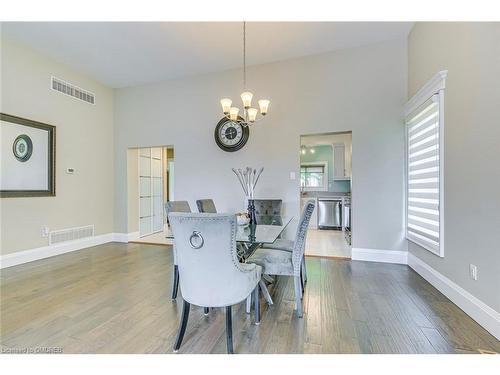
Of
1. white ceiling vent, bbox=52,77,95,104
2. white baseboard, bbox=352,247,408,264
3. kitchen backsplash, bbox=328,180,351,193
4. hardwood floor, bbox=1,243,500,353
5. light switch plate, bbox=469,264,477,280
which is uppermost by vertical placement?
white ceiling vent, bbox=52,77,95,104

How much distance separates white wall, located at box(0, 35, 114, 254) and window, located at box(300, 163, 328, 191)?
5.42 meters

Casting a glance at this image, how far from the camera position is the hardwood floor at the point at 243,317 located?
67.4 inches

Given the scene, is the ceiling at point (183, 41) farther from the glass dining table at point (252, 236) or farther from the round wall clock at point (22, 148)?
the glass dining table at point (252, 236)

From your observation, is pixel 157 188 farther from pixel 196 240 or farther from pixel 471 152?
pixel 471 152

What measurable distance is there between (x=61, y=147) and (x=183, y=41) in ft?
9.27

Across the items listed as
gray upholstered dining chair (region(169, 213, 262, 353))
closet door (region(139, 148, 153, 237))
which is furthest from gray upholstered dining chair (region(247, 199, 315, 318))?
closet door (region(139, 148, 153, 237))

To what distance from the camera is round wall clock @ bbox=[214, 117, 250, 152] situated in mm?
4308

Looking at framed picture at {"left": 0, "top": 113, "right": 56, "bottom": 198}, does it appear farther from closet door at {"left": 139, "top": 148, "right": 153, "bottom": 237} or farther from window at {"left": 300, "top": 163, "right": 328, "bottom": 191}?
window at {"left": 300, "top": 163, "right": 328, "bottom": 191}

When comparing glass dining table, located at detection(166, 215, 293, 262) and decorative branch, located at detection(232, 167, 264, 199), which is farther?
decorative branch, located at detection(232, 167, 264, 199)

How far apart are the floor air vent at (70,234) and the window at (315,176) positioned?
5.71 metres
